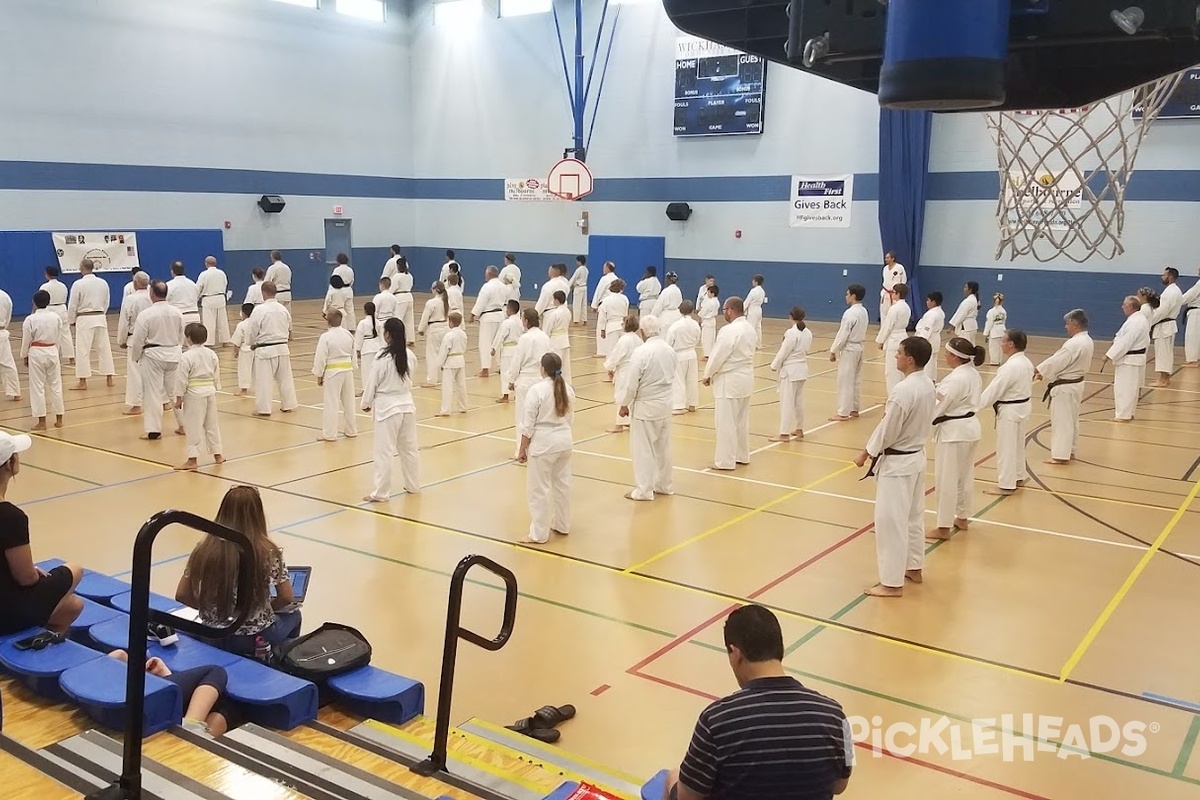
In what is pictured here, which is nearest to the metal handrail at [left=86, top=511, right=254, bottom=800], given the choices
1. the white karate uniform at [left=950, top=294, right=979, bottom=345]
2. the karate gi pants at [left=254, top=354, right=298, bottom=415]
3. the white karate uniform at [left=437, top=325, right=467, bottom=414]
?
the white karate uniform at [left=437, top=325, right=467, bottom=414]

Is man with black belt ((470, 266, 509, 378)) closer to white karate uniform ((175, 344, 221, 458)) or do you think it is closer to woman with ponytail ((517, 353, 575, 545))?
white karate uniform ((175, 344, 221, 458))

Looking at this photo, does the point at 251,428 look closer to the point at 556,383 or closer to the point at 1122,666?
the point at 556,383

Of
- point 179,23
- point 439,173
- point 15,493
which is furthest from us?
point 439,173

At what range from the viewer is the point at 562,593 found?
789 centimetres

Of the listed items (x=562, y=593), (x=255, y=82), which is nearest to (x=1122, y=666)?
(x=562, y=593)

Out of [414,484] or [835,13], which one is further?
[414,484]

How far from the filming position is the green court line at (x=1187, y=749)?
17.7 ft

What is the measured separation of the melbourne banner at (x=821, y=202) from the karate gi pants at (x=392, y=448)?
1813 cm

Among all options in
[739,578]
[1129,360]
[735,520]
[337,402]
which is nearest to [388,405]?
[337,402]

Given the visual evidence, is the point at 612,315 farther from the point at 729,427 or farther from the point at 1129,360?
the point at 1129,360

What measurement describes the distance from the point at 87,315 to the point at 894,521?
14.1m

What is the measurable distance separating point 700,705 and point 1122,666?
3067 millimetres

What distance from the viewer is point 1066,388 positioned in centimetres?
1187

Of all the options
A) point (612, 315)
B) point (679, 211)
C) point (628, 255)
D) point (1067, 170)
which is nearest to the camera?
point (1067, 170)
